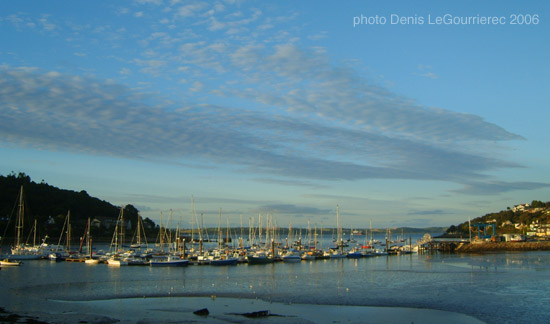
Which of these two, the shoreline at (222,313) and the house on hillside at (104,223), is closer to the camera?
the shoreline at (222,313)

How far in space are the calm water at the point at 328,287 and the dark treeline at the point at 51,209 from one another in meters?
75.9

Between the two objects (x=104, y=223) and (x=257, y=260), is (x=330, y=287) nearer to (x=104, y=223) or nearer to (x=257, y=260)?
(x=257, y=260)

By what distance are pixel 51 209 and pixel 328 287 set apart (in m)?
125

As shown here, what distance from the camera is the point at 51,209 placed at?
470ft

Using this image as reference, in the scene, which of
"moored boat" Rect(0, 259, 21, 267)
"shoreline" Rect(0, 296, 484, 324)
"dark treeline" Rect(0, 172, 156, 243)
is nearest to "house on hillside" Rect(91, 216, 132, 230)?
"dark treeline" Rect(0, 172, 156, 243)

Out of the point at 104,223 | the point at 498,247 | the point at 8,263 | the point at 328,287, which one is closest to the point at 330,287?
the point at 328,287

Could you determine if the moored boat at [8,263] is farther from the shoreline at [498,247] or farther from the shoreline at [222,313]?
the shoreline at [498,247]

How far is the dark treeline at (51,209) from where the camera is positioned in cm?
12700

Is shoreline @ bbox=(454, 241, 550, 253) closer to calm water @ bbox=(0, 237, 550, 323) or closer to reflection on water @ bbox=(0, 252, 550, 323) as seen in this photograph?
calm water @ bbox=(0, 237, 550, 323)

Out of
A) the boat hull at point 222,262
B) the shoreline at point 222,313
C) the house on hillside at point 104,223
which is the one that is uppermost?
the house on hillside at point 104,223

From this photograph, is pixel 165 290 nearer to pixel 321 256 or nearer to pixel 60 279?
pixel 60 279

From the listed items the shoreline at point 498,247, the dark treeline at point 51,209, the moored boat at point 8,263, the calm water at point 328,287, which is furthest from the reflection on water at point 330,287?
the dark treeline at point 51,209

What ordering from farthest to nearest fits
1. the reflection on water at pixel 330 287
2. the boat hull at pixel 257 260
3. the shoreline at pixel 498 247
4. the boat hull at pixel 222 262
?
the shoreline at pixel 498 247, the boat hull at pixel 257 260, the boat hull at pixel 222 262, the reflection on water at pixel 330 287

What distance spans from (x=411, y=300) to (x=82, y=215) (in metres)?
141
